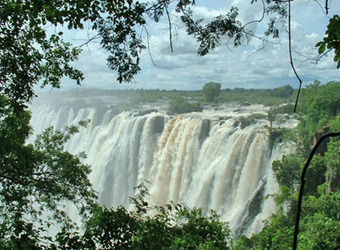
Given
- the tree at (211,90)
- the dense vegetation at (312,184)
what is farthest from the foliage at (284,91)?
the dense vegetation at (312,184)

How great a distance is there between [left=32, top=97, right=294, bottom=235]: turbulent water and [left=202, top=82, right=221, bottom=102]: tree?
10.2 m

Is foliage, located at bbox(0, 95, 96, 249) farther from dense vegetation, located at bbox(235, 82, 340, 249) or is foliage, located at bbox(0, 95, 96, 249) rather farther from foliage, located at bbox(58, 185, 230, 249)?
dense vegetation, located at bbox(235, 82, 340, 249)

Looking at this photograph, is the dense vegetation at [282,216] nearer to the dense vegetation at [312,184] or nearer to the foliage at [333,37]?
the dense vegetation at [312,184]

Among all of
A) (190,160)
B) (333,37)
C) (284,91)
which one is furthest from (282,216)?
(284,91)

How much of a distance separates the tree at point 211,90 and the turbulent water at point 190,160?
402 inches

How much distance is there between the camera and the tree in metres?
32.5

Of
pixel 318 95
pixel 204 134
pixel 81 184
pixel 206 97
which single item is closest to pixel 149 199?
pixel 204 134

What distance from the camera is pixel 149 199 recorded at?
17.6 m

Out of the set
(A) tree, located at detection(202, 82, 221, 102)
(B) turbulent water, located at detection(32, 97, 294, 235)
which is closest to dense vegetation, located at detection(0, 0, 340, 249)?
(B) turbulent water, located at detection(32, 97, 294, 235)

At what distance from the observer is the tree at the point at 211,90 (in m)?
32.5

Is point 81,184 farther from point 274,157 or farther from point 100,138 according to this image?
point 100,138

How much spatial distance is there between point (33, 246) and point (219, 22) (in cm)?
292

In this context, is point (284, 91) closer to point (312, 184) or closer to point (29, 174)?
point (312, 184)

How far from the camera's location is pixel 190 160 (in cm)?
1653
